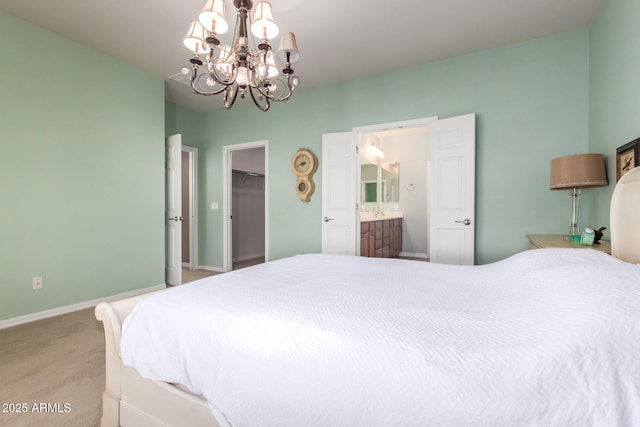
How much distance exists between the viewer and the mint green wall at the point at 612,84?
189 cm

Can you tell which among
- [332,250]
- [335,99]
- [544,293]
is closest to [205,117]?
[335,99]

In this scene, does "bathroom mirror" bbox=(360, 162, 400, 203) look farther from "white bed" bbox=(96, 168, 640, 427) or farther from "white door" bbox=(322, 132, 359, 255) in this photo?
"white bed" bbox=(96, 168, 640, 427)

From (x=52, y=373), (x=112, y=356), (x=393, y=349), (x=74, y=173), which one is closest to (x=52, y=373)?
(x=52, y=373)

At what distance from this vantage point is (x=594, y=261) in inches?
44.4

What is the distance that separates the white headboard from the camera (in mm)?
1386

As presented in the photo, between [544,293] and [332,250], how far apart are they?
9.60ft

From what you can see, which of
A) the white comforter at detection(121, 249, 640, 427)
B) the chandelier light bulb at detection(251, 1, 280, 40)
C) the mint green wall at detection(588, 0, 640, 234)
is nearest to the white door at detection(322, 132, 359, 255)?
the chandelier light bulb at detection(251, 1, 280, 40)

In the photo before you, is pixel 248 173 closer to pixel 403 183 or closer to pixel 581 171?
pixel 403 183

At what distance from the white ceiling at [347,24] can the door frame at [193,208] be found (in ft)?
5.79

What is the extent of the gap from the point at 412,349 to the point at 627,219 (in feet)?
4.88

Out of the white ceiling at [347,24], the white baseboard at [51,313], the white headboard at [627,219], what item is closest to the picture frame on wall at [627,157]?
the white headboard at [627,219]

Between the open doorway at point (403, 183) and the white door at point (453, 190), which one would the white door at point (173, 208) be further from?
the open doorway at point (403, 183)

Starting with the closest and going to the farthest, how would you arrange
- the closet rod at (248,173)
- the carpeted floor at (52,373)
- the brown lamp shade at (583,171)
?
the carpeted floor at (52,373)
the brown lamp shade at (583,171)
the closet rod at (248,173)

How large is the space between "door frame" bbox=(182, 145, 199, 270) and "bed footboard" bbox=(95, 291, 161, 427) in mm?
3855
